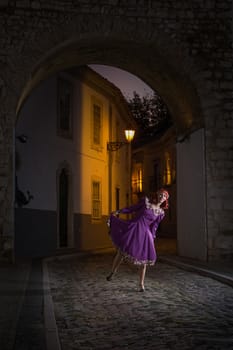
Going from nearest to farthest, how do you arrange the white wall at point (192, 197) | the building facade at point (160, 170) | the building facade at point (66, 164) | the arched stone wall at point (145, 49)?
the arched stone wall at point (145, 49)
the white wall at point (192, 197)
the building facade at point (66, 164)
the building facade at point (160, 170)

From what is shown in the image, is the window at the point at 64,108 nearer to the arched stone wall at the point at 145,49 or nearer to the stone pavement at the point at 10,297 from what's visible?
the arched stone wall at the point at 145,49

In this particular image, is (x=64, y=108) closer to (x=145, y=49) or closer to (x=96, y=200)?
(x=96, y=200)

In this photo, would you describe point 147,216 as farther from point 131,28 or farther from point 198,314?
point 131,28

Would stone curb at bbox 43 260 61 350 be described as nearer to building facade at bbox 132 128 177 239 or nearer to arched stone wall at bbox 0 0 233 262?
arched stone wall at bbox 0 0 233 262

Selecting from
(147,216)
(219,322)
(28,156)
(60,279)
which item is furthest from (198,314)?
(28,156)

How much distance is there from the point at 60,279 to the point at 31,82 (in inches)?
228

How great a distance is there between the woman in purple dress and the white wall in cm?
478

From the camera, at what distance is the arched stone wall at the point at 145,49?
45.6 ft

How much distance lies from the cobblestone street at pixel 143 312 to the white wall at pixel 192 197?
2996mm

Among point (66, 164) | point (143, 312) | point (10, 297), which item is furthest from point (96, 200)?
point (143, 312)

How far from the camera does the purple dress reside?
9.62 m

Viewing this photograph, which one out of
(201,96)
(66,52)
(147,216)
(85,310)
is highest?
(66,52)

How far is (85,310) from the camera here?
746 cm

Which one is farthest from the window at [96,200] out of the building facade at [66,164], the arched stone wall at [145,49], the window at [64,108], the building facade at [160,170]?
the building facade at [160,170]
